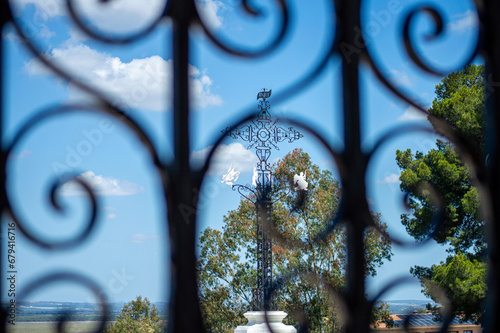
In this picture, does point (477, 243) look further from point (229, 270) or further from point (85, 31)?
point (85, 31)

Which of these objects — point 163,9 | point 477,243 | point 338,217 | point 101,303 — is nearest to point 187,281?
point 101,303

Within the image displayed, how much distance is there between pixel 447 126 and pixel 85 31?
47 centimetres

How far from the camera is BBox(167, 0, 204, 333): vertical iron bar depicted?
1.70ft

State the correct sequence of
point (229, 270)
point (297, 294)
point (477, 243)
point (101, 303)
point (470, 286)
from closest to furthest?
1. point (101, 303)
2. point (470, 286)
3. point (477, 243)
4. point (297, 294)
5. point (229, 270)

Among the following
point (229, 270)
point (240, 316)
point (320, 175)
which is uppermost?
point (320, 175)

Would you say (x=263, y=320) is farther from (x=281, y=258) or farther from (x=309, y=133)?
(x=281, y=258)

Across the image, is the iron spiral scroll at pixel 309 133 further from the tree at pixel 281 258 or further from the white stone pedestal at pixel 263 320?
the tree at pixel 281 258

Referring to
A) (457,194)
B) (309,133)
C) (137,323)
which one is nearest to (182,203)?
(309,133)

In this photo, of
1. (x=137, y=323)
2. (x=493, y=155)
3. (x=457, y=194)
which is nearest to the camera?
(x=493, y=155)

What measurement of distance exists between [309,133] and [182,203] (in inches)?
7.1

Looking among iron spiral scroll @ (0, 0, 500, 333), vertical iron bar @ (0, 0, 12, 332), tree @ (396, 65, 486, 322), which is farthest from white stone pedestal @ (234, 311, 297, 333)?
tree @ (396, 65, 486, 322)

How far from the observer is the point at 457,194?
813 cm

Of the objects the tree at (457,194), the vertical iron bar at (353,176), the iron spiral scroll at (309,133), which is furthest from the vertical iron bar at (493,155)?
the tree at (457,194)

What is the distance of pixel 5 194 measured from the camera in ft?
1.74
